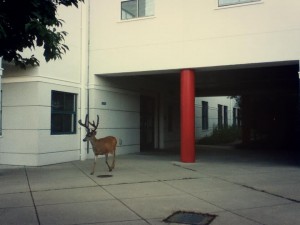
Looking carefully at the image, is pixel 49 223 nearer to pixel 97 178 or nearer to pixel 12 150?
pixel 97 178

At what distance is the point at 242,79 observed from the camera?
19812 millimetres

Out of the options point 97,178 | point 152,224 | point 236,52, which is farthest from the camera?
point 236,52

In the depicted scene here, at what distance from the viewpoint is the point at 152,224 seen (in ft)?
20.6

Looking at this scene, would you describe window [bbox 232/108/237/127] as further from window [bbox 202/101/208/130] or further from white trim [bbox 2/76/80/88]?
white trim [bbox 2/76/80/88]

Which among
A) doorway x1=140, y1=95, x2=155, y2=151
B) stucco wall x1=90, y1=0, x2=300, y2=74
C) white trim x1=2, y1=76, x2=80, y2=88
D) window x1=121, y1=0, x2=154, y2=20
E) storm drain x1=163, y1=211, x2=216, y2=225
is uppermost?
window x1=121, y1=0, x2=154, y2=20

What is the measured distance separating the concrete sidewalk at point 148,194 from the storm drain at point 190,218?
0.44ft

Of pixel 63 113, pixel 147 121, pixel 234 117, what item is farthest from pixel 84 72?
pixel 234 117

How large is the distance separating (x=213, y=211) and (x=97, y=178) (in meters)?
4.63

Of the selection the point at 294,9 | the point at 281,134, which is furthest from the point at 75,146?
the point at 281,134

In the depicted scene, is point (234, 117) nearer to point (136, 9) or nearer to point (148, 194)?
point (136, 9)

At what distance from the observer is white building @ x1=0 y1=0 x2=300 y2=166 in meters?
13.1

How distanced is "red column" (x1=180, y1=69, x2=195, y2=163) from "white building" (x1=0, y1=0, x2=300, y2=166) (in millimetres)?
36

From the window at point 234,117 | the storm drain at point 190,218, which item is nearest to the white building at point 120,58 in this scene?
the storm drain at point 190,218

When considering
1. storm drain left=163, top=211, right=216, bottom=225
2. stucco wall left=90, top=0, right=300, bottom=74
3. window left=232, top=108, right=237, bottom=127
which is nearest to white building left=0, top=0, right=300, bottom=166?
stucco wall left=90, top=0, right=300, bottom=74
